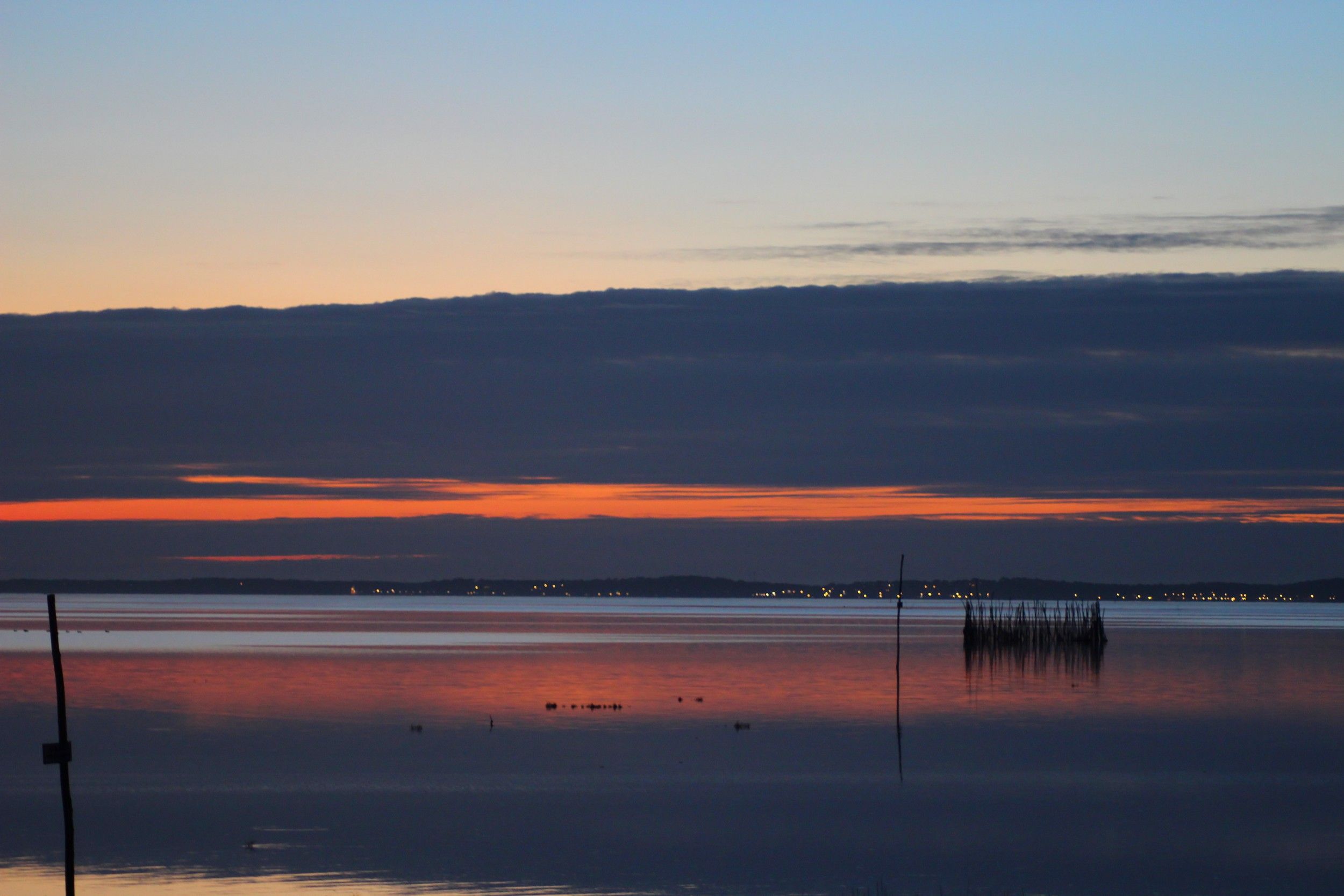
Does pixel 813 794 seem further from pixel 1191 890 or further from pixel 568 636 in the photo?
pixel 568 636

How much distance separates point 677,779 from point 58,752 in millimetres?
11669

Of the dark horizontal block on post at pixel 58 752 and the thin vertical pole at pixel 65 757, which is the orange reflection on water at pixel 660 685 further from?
the dark horizontal block on post at pixel 58 752

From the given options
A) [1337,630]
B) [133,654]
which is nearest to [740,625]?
[1337,630]

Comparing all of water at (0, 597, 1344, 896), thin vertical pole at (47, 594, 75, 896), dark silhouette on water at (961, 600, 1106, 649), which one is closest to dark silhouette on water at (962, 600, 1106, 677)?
dark silhouette on water at (961, 600, 1106, 649)

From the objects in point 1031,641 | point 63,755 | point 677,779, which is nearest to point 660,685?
point 677,779

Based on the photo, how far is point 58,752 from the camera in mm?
15648

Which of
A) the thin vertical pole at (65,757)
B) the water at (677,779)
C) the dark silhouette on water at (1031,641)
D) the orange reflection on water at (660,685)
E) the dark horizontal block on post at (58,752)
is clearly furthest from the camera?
the dark silhouette on water at (1031,641)

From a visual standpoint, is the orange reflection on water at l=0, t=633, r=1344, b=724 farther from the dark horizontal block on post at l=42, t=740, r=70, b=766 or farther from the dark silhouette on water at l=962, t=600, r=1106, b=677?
the dark horizontal block on post at l=42, t=740, r=70, b=766

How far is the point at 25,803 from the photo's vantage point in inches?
861

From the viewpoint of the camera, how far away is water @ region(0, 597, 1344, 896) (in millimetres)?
17891

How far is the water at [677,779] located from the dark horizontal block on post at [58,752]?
1.66 metres

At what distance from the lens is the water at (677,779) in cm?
1789

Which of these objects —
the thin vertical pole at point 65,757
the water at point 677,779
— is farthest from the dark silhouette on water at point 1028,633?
the thin vertical pole at point 65,757

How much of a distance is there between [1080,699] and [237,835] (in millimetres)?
27142
